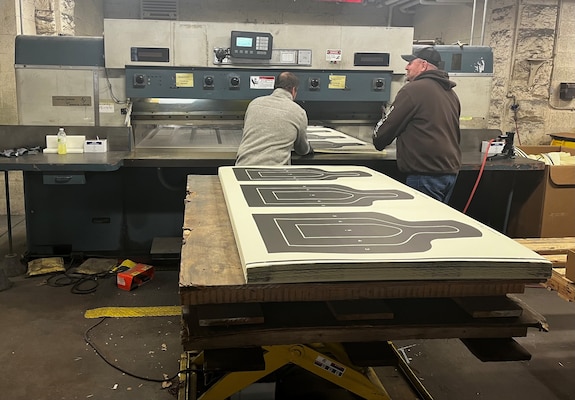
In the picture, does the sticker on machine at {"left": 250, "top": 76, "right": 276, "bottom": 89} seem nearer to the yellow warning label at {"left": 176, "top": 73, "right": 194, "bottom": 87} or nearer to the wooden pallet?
the yellow warning label at {"left": 176, "top": 73, "right": 194, "bottom": 87}

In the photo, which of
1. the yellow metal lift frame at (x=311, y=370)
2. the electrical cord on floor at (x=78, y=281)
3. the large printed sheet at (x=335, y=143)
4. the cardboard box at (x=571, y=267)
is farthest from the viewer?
the large printed sheet at (x=335, y=143)

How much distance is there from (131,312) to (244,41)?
1.83 metres

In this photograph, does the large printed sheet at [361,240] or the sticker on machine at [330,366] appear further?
the sticker on machine at [330,366]

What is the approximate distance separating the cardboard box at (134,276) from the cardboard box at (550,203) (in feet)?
9.15

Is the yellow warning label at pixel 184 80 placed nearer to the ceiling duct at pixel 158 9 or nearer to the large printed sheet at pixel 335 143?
the large printed sheet at pixel 335 143

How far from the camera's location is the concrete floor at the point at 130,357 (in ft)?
7.37

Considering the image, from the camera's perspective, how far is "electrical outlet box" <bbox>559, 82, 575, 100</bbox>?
5367mm

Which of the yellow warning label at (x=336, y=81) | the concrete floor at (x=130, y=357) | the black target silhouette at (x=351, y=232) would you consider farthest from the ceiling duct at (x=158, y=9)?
the black target silhouette at (x=351, y=232)

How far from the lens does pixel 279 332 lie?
3.91 ft

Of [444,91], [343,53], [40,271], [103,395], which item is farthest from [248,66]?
[103,395]

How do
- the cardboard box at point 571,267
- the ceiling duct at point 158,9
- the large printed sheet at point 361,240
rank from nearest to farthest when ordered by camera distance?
the large printed sheet at point 361,240, the cardboard box at point 571,267, the ceiling duct at point 158,9

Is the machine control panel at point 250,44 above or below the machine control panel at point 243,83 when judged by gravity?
above

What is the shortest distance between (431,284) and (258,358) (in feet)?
1.47

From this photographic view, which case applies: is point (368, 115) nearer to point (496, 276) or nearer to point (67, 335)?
point (67, 335)
